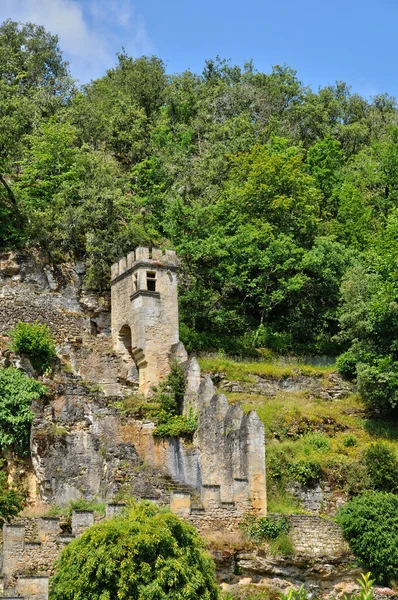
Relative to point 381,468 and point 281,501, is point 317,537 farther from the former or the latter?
point 381,468

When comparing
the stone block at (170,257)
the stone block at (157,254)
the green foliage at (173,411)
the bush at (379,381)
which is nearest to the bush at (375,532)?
the green foliage at (173,411)

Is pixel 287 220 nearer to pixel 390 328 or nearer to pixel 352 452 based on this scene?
pixel 390 328

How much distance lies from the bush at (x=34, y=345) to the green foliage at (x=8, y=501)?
5.53m

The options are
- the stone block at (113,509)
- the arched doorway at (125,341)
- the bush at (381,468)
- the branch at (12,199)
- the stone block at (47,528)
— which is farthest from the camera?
the branch at (12,199)

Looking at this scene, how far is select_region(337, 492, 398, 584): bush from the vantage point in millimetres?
31859

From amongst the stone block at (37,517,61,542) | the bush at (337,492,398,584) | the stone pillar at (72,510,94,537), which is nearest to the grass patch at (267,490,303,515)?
the bush at (337,492,398,584)

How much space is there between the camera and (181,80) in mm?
65250

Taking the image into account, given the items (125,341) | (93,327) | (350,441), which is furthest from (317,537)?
(93,327)

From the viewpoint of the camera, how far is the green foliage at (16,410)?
34312 millimetres

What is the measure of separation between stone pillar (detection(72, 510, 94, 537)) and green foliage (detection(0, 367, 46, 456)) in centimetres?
598

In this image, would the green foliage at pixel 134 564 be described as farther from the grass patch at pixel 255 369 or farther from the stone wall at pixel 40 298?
the grass patch at pixel 255 369

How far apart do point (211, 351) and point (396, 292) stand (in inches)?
321

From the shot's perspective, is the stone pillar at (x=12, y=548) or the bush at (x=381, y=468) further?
the bush at (x=381, y=468)

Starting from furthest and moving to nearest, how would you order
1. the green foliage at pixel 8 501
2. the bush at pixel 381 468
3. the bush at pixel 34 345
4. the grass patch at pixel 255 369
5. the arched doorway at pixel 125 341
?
the grass patch at pixel 255 369, the arched doorway at pixel 125 341, the bush at pixel 34 345, the bush at pixel 381 468, the green foliage at pixel 8 501
